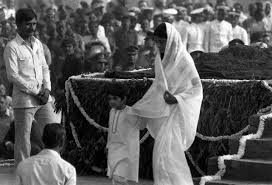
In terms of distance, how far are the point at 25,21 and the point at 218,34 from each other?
992 centimetres

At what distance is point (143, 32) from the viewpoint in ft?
75.8

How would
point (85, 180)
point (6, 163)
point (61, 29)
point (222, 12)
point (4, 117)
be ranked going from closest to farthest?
1. point (85, 180)
2. point (6, 163)
3. point (4, 117)
4. point (61, 29)
5. point (222, 12)

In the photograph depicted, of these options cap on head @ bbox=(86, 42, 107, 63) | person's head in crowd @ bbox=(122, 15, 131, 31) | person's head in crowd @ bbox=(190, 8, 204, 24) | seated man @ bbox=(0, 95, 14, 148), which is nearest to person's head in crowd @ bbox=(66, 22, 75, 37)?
person's head in crowd @ bbox=(122, 15, 131, 31)

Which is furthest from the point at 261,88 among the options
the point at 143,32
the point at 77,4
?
the point at 77,4

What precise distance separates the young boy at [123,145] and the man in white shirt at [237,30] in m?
10.1

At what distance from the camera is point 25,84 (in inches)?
537

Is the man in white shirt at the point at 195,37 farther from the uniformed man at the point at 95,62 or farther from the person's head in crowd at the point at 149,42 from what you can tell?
the uniformed man at the point at 95,62

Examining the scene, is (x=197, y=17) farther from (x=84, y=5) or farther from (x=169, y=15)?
(x=84, y=5)

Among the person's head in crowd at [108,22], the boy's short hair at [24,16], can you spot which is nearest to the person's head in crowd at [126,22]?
the person's head in crowd at [108,22]

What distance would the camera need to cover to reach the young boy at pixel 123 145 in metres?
13.0

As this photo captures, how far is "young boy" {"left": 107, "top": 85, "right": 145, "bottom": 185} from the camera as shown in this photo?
13.0 m

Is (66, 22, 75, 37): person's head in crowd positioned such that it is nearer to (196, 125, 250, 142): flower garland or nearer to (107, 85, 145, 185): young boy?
(196, 125, 250, 142): flower garland

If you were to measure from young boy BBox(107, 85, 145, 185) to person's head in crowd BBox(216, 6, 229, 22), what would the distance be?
10.3 metres

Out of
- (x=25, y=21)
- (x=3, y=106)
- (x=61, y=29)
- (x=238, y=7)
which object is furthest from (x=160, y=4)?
(x=25, y=21)
